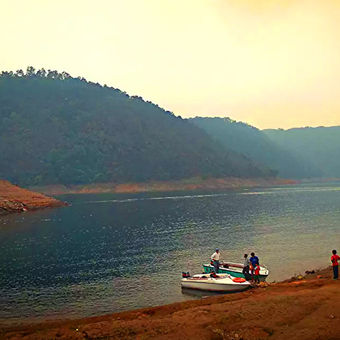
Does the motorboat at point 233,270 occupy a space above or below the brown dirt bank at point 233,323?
below

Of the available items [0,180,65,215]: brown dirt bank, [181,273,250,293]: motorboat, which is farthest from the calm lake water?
[0,180,65,215]: brown dirt bank

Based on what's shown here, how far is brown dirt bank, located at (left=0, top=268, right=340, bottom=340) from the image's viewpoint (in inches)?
725

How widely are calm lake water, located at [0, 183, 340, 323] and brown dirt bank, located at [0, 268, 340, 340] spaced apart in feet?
20.3

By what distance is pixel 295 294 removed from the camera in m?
23.2

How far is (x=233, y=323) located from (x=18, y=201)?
10345cm

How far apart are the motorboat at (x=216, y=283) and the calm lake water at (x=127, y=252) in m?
1.24

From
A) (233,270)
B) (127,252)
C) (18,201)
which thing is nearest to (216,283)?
(233,270)

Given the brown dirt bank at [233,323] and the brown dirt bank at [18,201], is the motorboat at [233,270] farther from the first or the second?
the brown dirt bank at [18,201]

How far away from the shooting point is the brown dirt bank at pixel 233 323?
18406mm

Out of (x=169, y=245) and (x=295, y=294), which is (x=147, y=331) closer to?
(x=295, y=294)

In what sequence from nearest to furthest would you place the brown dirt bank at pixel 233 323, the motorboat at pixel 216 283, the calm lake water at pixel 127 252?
1. the brown dirt bank at pixel 233 323
2. the motorboat at pixel 216 283
3. the calm lake water at pixel 127 252

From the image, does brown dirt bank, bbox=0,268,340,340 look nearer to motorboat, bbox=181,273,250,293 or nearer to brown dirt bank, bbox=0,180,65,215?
motorboat, bbox=181,273,250,293

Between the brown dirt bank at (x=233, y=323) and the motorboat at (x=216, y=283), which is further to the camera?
the motorboat at (x=216, y=283)

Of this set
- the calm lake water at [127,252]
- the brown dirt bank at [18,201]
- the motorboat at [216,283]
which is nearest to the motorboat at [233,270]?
the calm lake water at [127,252]
